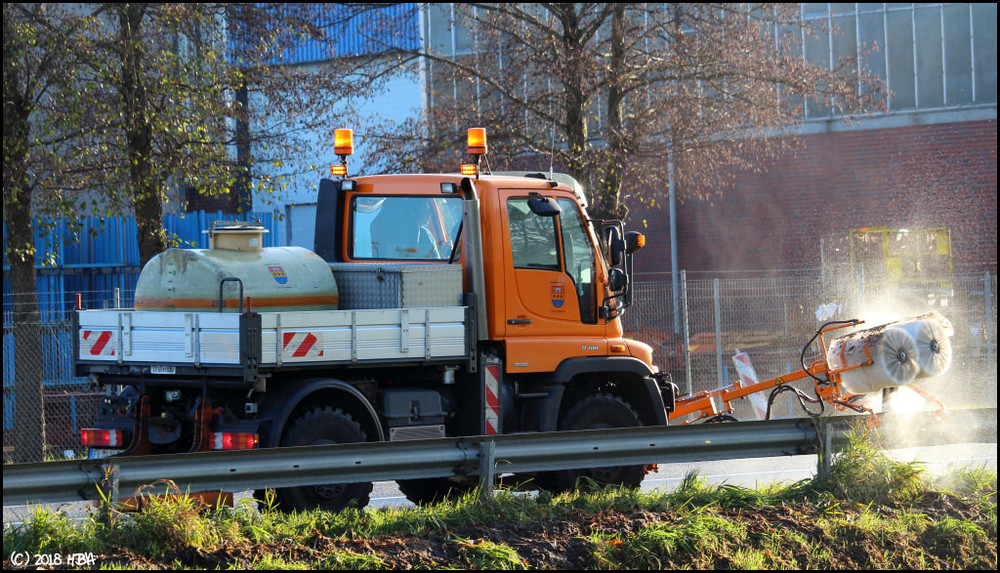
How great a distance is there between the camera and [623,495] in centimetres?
752

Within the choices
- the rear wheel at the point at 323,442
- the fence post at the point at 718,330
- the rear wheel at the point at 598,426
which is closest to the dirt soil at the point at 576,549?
the rear wheel at the point at 323,442

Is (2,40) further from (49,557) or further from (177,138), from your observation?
(49,557)

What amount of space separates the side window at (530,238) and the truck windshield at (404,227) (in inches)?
20.2

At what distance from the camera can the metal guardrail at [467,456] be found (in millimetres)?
6320

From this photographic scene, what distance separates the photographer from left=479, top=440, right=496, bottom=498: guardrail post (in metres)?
7.26

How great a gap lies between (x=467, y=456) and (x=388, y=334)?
1.50m

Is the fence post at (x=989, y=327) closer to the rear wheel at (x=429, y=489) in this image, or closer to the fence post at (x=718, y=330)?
the fence post at (x=718, y=330)

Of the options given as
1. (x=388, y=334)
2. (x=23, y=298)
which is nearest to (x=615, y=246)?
(x=388, y=334)

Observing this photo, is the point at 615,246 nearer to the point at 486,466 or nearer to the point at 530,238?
the point at 530,238

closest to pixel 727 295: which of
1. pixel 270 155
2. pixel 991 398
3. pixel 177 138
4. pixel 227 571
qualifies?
pixel 991 398

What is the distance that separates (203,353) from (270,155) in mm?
7940

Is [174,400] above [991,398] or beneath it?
above

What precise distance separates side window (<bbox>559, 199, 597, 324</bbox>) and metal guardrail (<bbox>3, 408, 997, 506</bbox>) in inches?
79.7

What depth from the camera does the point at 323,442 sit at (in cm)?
820
